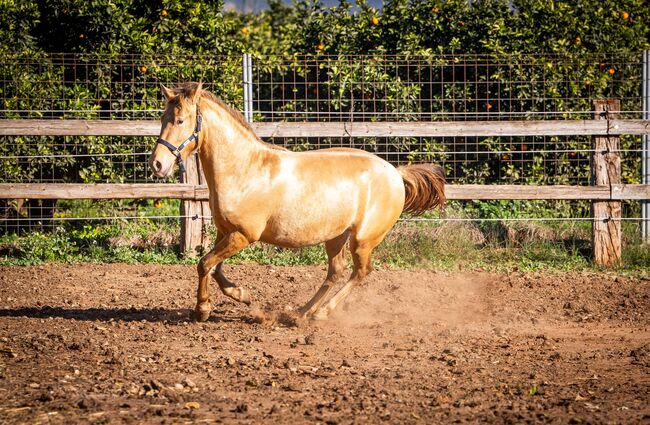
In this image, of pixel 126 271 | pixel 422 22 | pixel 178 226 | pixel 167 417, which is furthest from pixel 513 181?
pixel 167 417

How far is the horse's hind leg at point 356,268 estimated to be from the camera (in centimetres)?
752

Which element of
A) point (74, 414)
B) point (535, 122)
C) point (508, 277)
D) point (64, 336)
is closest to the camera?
point (74, 414)

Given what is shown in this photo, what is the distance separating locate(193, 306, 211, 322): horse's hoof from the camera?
7.10m

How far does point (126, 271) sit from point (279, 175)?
2.98 m

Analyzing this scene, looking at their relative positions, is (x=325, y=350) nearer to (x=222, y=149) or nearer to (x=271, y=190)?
(x=271, y=190)

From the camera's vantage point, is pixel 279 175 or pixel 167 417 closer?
pixel 167 417

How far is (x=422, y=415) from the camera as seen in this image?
4695mm

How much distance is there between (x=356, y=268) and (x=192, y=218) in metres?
2.89

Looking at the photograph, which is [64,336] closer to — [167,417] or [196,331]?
[196,331]

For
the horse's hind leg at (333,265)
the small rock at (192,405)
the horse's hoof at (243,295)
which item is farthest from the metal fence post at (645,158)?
the small rock at (192,405)

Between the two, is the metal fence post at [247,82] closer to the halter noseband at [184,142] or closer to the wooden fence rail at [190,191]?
the wooden fence rail at [190,191]

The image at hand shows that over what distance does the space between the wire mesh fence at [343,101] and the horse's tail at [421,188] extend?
7.45ft

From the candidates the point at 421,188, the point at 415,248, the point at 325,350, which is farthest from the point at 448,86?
the point at 325,350

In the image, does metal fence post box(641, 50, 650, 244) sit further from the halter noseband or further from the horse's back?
the halter noseband
